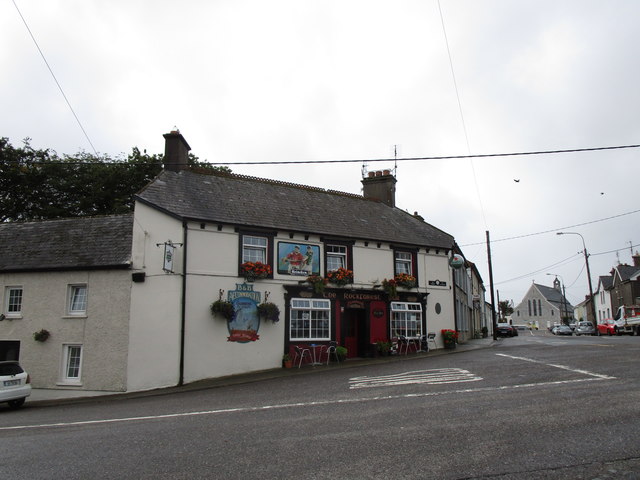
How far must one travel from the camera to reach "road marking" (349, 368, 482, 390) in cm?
1305

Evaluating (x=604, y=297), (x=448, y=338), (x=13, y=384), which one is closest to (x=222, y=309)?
(x=13, y=384)

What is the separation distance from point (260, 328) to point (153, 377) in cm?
413

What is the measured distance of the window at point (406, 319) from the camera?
2238 cm

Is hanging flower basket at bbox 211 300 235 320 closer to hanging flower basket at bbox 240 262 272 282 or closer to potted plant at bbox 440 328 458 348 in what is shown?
hanging flower basket at bbox 240 262 272 282

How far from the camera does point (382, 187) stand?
2794cm

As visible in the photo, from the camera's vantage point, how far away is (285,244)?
2022 centimetres

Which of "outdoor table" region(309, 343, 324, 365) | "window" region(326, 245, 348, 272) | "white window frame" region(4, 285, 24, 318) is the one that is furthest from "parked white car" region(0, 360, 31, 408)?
"window" region(326, 245, 348, 272)

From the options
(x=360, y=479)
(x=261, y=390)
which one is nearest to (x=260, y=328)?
(x=261, y=390)

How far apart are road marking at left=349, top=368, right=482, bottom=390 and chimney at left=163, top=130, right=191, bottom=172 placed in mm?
12088

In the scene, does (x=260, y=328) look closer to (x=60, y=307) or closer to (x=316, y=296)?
(x=316, y=296)

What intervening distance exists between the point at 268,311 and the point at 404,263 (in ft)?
25.1

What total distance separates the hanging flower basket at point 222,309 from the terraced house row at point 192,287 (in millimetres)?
41

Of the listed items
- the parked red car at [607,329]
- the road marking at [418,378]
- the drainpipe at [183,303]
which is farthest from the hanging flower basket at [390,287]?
the parked red car at [607,329]

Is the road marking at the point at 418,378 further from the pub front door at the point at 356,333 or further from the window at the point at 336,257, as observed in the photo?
the window at the point at 336,257
